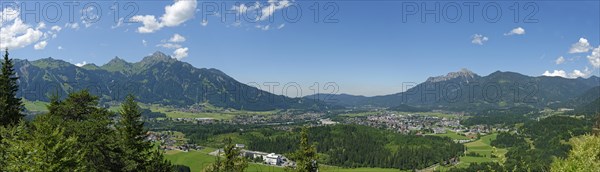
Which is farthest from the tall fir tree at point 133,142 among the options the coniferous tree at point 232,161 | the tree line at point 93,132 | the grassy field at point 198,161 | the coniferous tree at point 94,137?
the grassy field at point 198,161

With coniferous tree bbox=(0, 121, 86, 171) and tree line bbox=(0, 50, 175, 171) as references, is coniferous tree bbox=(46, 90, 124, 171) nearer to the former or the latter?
tree line bbox=(0, 50, 175, 171)

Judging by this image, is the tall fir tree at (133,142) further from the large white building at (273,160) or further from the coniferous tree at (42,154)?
the large white building at (273,160)

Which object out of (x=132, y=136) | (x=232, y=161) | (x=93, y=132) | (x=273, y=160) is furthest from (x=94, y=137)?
(x=273, y=160)

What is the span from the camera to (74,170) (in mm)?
23000

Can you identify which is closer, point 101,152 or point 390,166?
point 101,152

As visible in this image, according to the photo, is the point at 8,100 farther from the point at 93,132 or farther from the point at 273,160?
the point at 273,160

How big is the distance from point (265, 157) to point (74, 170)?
554ft

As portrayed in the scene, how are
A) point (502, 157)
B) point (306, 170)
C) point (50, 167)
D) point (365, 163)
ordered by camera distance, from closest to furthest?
point (502, 157), point (50, 167), point (306, 170), point (365, 163)

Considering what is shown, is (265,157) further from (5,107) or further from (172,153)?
A: (5,107)

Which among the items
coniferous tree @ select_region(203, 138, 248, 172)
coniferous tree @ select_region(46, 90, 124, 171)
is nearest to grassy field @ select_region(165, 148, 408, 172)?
coniferous tree @ select_region(46, 90, 124, 171)

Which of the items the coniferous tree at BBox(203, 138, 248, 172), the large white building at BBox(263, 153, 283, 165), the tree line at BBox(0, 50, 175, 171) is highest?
the tree line at BBox(0, 50, 175, 171)

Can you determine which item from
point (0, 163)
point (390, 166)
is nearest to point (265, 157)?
point (390, 166)

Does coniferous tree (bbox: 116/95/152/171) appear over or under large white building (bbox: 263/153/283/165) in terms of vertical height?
Result: over

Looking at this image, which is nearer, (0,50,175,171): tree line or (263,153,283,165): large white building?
(0,50,175,171): tree line
